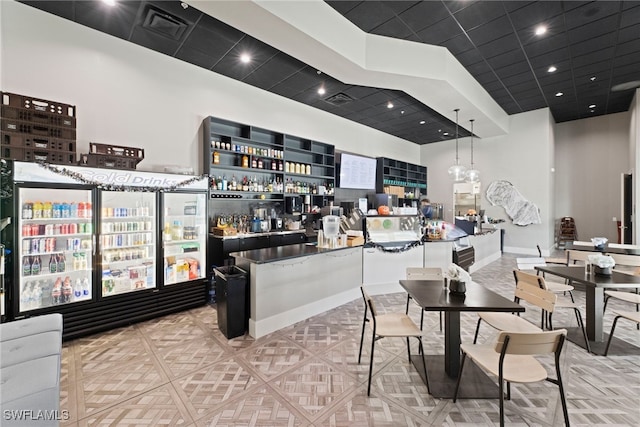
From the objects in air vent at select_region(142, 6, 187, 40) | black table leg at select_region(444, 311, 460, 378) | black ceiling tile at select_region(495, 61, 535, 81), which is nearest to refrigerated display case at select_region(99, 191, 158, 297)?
air vent at select_region(142, 6, 187, 40)

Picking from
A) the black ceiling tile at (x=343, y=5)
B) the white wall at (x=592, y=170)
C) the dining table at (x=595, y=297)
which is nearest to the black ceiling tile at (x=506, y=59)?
the black ceiling tile at (x=343, y=5)

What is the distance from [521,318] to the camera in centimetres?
275

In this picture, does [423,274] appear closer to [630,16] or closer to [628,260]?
[628,260]

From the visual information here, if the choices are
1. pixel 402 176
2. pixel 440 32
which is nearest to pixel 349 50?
pixel 440 32

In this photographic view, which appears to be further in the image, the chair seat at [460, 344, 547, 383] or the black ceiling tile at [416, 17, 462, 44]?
the black ceiling tile at [416, 17, 462, 44]

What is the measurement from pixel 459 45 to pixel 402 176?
5670 mm

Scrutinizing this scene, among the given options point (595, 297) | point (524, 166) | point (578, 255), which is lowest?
point (595, 297)

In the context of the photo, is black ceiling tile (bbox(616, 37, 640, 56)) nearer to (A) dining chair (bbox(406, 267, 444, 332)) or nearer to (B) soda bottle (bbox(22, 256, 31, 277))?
(A) dining chair (bbox(406, 267, 444, 332))

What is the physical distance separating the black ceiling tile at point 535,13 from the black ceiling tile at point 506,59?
0.79m

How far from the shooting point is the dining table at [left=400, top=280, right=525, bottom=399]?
2.25 m

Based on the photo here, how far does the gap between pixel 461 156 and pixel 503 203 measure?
2258mm

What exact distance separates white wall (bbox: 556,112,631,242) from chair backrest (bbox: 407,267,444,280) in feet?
30.7

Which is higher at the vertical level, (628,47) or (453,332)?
(628,47)

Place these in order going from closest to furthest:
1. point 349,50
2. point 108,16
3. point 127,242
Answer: point 108,16 → point 127,242 → point 349,50
